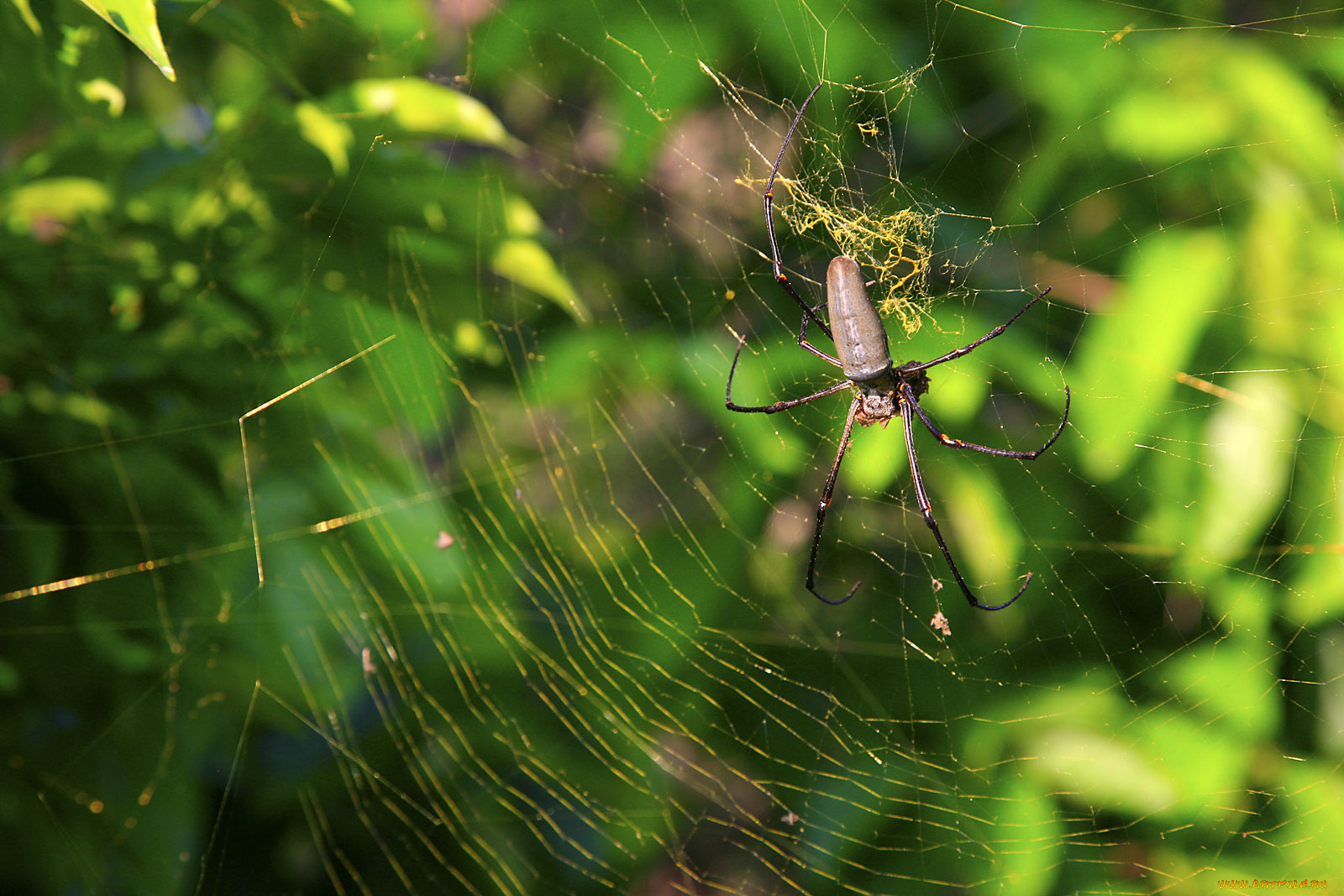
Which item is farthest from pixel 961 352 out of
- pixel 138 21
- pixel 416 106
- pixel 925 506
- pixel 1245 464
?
pixel 138 21

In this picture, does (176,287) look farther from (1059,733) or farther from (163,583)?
(1059,733)

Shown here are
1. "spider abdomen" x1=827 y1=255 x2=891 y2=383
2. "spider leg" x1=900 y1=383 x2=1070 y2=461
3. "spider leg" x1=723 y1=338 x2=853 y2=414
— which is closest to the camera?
"spider abdomen" x1=827 y1=255 x2=891 y2=383

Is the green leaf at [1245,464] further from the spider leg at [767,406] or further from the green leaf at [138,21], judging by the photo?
the green leaf at [138,21]

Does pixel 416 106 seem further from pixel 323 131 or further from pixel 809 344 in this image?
pixel 809 344

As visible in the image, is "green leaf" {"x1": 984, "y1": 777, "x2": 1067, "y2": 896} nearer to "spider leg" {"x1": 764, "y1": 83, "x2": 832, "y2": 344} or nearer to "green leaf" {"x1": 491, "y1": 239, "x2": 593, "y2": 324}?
"spider leg" {"x1": 764, "y1": 83, "x2": 832, "y2": 344}

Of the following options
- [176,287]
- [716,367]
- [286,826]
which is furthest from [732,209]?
[286,826]

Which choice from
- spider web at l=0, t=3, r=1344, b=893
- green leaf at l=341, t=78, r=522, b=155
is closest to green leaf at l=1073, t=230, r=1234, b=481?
spider web at l=0, t=3, r=1344, b=893
